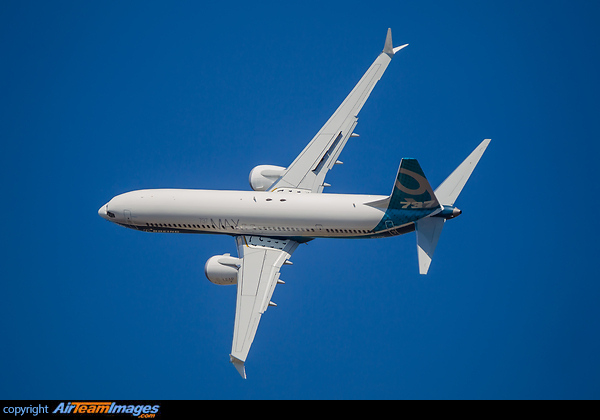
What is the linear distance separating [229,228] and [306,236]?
A: 17.6 ft

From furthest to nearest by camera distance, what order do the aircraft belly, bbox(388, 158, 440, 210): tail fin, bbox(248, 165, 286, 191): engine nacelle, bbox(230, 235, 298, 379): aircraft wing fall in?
bbox(248, 165, 286, 191): engine nacelle
the aircraft belly
bbox(388, 158, 440, 210): tail fin
bbox(230, 235, 298, 379): aircraft wing

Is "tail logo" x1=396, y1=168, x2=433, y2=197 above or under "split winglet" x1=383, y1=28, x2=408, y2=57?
under

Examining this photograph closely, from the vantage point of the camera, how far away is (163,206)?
6000cm

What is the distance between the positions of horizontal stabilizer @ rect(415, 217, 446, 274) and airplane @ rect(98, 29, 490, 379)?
65 millimetres

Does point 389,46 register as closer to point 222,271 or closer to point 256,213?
point 256,213

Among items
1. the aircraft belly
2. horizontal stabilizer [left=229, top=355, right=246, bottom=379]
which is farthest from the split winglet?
horizontal stabilizer [left=229, top=355, right=246, bottom=379]

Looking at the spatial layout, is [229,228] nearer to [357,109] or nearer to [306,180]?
[306,180]

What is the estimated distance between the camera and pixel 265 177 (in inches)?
2493

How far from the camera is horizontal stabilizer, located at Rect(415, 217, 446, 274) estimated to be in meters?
55.6

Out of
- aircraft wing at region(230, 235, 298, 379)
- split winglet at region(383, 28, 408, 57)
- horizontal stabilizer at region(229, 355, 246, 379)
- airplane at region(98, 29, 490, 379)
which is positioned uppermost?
split winglet at region(383, 28, 408, 57)

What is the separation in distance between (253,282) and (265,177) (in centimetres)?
954

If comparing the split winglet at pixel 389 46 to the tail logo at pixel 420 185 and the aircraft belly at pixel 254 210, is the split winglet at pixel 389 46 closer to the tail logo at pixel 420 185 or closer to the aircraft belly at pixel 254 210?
the aircraft belly at pixel 254 210

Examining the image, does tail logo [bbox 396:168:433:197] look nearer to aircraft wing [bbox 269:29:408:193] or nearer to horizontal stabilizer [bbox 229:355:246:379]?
aircraft wing [bbox 269:29:408:193]
